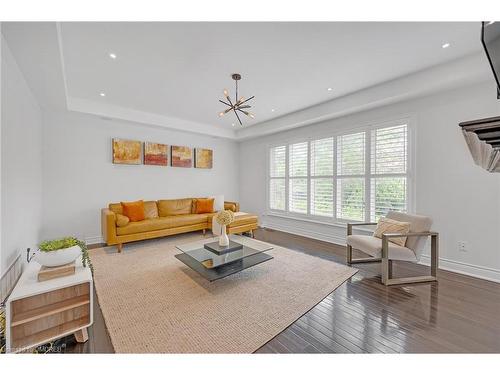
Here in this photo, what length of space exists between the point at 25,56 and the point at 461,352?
4655 mm

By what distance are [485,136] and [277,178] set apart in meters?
4.86

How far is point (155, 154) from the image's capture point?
506cm

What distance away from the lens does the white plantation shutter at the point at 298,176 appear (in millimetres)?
5039

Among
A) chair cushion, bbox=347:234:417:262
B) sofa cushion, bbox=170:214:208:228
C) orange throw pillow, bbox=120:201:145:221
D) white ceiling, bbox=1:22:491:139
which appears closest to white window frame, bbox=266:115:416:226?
white ceiling, bbox=1:22:491:139

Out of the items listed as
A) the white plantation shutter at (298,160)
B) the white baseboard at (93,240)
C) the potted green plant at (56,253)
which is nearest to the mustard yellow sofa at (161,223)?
the white baseboard at (93,240)

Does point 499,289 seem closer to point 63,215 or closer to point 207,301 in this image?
point 207,301

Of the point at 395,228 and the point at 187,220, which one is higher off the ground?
the point at 395,228

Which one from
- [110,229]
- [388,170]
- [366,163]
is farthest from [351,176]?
[110,229]

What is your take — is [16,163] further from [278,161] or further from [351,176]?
[351,176]

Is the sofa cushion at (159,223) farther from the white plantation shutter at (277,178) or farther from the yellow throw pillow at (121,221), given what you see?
the white plantation shutter at (277,178)

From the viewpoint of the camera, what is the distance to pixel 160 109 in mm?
4480

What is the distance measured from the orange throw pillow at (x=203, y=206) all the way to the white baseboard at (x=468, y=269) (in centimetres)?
432

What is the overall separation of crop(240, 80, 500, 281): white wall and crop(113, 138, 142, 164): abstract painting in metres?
5.03

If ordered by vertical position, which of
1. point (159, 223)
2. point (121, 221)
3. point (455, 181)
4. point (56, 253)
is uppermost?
point (455, 181)
